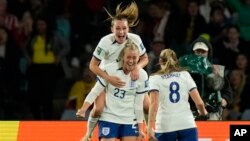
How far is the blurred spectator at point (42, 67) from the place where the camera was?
19.4 metres

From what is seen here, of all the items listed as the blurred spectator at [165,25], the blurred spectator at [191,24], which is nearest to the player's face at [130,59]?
the blurred spectator at [191,24]

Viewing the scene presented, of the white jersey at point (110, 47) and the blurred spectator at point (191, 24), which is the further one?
the blurred spectator at point (191, 24)

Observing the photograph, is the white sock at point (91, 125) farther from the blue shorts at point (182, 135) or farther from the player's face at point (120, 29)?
the player's face at point (120, 29)

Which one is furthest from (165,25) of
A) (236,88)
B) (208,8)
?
(236,88)

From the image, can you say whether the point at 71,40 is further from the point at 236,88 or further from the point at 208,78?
the point at 208,78

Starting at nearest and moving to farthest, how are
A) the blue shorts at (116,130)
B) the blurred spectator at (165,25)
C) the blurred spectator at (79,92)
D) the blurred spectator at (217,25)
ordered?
the blue shorts at (116,130) → the blurred spectator at (79,92) → the blurred spectator at (217,25) → the blurred spectator at (165,25)

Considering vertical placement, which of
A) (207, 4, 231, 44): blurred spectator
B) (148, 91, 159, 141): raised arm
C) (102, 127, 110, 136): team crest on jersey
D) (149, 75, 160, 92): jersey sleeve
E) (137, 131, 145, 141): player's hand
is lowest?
(137, 131, 145, 141): player's hand

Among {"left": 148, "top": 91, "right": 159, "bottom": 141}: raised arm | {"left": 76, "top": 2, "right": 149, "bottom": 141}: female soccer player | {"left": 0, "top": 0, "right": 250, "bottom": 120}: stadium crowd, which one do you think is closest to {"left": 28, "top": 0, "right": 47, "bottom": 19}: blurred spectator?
{"left": 0, "top": 0, "right": 250, "bottom": 120}: stadium crowd

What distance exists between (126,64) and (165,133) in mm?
913

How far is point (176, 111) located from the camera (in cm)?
1352

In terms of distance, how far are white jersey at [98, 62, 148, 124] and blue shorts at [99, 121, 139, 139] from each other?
47 mm

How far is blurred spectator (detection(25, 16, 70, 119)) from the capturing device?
1941 cm

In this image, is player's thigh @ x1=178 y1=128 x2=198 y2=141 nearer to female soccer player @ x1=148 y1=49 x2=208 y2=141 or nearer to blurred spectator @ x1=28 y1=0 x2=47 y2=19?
female soccer player @ x1=148 y1=49 x2=208 y2=141

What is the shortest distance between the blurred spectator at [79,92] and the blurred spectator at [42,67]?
1.31 feet
